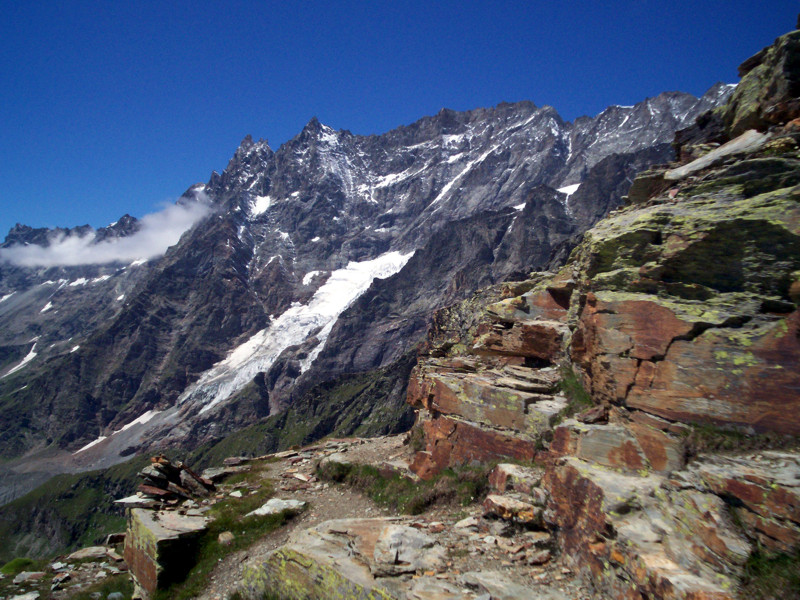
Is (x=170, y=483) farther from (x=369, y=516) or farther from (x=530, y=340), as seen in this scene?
(x=530, y=340)

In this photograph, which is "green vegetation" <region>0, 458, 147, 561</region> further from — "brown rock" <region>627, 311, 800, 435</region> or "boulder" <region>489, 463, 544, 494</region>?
"brown rock" <region>627, 311, 800, 435</region>

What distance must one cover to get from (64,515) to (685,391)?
227m

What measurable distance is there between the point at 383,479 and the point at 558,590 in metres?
12.0

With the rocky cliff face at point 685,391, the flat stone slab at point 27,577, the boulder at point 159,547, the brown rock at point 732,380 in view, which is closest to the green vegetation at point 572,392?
the rocky cliff face at point 685,391

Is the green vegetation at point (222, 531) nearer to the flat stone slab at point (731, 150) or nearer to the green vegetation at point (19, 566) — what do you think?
the green vegetation at point (19, 566)

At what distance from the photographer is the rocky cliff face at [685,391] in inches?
314

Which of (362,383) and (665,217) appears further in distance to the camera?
(362,383)

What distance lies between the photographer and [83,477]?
196625mm

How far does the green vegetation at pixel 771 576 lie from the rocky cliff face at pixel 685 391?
0.14 metres

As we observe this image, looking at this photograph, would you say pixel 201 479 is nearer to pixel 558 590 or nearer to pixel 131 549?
pixel 131 549

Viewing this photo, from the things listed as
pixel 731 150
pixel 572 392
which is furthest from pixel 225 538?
pixel 731 150

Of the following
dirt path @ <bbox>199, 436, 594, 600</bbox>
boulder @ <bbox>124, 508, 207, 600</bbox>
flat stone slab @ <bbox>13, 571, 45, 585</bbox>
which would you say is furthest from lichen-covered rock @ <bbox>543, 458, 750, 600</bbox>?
flat stone slab @ <bbox>13, 571, 45, 585</bbox>

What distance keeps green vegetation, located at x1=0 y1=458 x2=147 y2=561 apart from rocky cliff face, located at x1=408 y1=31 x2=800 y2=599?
176 metres

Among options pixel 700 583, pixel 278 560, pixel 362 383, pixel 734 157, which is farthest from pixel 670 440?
pixel 362 383
